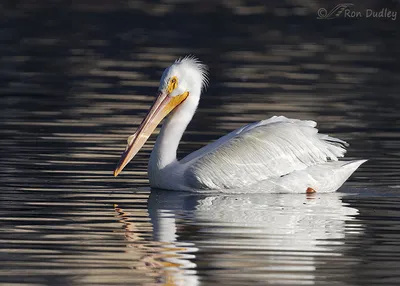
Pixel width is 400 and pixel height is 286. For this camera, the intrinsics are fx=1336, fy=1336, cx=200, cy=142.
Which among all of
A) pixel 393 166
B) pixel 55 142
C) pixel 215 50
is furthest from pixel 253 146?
pixel 215 50

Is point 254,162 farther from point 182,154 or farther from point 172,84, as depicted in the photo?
point 182,154

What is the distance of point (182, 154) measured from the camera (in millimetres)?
11719

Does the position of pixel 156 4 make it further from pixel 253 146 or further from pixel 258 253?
pixel 258 253

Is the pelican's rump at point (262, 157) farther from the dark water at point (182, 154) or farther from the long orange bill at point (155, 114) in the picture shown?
the long orange bill at point (155, 114)

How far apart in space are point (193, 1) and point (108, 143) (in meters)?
18.0

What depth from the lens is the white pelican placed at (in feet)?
33.5

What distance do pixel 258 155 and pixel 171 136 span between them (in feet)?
2.48
